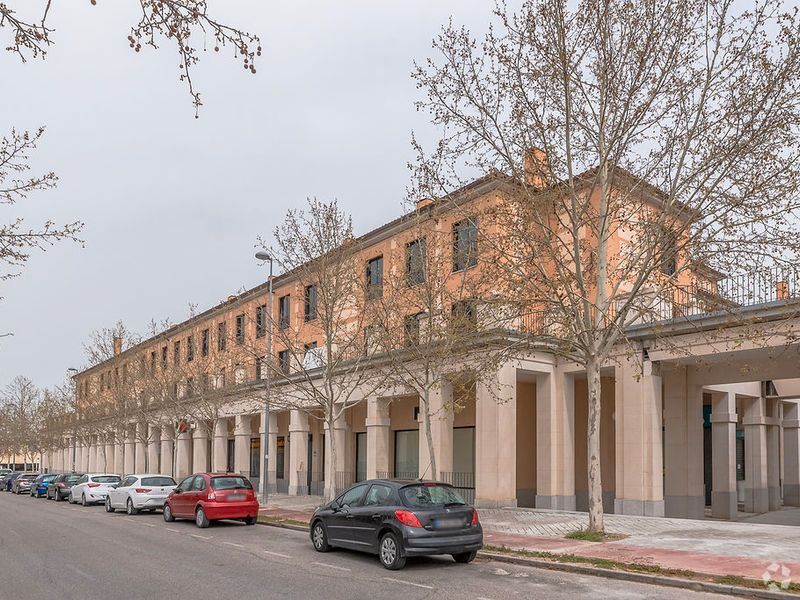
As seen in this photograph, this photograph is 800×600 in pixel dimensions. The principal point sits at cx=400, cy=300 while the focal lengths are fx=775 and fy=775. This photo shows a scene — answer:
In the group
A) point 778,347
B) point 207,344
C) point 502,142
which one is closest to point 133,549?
point 502,142

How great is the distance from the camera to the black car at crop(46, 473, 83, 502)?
131ft

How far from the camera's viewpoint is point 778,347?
2078 cm

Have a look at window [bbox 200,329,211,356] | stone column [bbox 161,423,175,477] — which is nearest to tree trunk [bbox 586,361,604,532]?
window [bbox 200,329,211,356]

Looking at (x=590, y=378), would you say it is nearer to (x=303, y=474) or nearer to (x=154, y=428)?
(x=303, y=474)

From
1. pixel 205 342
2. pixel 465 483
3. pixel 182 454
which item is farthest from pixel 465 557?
pixel 182 454

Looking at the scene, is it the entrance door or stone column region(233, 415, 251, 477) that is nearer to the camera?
the entrance door

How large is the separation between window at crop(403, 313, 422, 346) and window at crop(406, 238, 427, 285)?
1155 millimetres

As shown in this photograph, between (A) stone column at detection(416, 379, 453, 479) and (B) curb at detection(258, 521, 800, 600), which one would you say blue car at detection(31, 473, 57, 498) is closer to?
(A) stone column at detection(416, 379, 453, 479)

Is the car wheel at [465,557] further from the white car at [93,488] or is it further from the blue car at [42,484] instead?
the blue car at [42,484]

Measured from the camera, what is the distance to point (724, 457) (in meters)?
27.8

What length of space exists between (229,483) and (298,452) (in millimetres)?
13900

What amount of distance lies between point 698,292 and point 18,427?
83024 mm

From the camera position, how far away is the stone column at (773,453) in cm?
3259

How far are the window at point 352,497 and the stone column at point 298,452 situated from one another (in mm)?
20979
